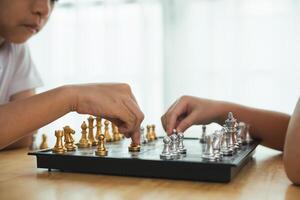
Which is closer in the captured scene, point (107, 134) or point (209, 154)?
point (209, 154)

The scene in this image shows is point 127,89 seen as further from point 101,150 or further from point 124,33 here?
point 124,33

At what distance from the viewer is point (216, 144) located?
34.8 inches

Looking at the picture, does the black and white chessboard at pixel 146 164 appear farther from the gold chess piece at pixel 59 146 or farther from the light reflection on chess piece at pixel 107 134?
the light reflection on chess piece at pixel 107 134

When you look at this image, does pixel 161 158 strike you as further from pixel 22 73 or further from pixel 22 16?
pixel 22 73

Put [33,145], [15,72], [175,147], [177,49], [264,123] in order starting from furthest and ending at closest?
1. [177,49]
2. [15,72]
3. [33,145]
4. [264,123]
5. [175,147]

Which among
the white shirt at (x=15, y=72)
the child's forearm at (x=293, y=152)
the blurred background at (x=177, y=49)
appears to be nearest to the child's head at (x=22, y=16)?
the white shirt at (x=15, y=72)

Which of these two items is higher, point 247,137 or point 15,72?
point 15,72

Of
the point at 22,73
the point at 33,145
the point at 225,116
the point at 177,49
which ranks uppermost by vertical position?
the point at 177,49

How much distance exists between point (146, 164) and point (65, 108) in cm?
28

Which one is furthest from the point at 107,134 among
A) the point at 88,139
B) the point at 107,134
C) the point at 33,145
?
the point at 33,145

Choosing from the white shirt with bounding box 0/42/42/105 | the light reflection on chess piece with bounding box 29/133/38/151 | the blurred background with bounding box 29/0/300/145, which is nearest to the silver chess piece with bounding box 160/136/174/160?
the light reflection on chess piece with bounding box 29/133/38/151

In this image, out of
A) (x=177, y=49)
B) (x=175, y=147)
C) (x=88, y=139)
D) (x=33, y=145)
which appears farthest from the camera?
(x=177, y=49)

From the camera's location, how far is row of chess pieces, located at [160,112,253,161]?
34.1 inches

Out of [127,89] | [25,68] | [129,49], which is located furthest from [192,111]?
[129,49]
